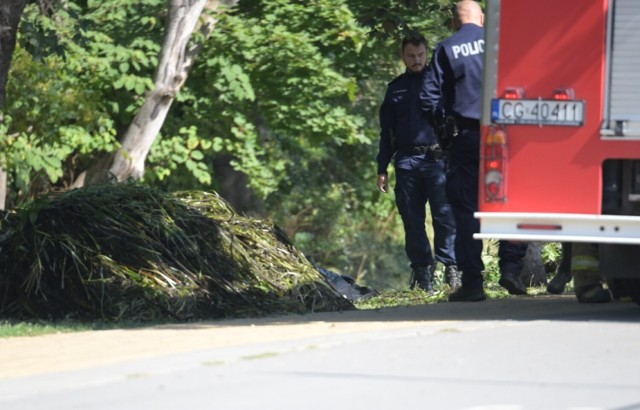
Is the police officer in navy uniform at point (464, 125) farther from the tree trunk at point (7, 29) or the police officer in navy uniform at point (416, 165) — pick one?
the tree trunk at point (7, 29)

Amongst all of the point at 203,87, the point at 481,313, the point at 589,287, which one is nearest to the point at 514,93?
the point at 481,313

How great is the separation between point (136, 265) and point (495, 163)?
303 centimetres

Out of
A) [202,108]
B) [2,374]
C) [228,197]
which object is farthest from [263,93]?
[2,374]

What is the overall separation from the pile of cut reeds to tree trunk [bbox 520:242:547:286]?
2576mm

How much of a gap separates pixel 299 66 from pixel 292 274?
10199mm

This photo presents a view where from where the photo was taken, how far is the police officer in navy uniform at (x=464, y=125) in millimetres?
10133

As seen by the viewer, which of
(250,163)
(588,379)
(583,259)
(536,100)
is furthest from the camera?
(250,163)

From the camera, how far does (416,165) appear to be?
38.5 feet

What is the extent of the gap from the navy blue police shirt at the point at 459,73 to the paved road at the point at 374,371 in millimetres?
2020

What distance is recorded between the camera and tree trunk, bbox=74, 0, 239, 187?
61.5ft

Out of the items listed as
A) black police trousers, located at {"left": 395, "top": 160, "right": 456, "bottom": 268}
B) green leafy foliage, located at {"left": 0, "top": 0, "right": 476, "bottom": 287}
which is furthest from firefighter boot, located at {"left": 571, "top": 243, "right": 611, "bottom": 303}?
green leafy foliage, located at {"left": 0, "top": 0, "right": 476, "bottom": 287}

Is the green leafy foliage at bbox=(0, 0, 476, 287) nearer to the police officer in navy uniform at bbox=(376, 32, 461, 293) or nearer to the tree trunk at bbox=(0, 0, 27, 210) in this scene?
the police officer in navy uniform at bbox=(376, 32, 461, 293)

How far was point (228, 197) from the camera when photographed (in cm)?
2611

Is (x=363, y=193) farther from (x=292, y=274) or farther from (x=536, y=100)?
(x=536, y=100)
